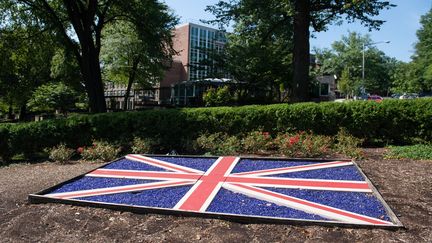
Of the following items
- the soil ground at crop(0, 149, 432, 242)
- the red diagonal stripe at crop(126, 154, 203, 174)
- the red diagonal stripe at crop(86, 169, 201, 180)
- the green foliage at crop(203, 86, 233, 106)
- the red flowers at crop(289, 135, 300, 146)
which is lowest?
the soil ground at crop(0, 149, 432, 242)

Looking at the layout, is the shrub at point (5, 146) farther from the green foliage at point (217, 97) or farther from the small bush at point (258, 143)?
the green foliage at point (217, 97)

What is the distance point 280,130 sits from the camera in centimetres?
1020

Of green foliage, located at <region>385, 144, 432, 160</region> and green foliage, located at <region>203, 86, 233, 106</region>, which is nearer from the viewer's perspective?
green foliage, located at <region>385, 144, 432, 160</region>

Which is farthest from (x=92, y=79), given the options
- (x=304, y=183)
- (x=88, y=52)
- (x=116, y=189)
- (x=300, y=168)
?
(x=304, y=183)

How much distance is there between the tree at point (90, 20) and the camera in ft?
56.1

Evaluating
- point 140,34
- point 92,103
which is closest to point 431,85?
point 140,34

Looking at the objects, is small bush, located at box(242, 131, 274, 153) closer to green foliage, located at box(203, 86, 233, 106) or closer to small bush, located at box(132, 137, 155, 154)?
small bush, located at box(132, 137, 155, 154)

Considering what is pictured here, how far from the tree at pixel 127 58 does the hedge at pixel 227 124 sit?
14342 mm

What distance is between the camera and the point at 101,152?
32.0ft

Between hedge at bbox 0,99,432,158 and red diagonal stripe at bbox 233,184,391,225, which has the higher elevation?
hedge at bbox 0,99,432,158

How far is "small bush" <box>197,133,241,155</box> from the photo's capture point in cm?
945

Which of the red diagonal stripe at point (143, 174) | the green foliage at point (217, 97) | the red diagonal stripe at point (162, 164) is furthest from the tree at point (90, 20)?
the red diagonal stripe at point (143, 174)

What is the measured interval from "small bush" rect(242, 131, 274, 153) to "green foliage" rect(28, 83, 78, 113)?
23646 millimetres

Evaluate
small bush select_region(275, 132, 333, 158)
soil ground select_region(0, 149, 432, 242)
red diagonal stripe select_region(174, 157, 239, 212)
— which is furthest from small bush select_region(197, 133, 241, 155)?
soil ground select_region(0, 149, 432, 242)
